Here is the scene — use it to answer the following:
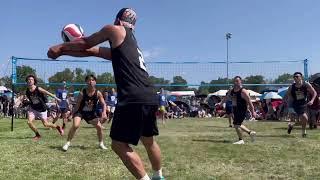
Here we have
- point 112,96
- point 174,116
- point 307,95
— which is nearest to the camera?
point 307,95

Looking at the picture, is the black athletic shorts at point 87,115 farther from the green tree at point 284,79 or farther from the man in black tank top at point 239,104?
the green tree at point 284,79

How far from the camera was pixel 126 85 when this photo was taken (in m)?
5.71

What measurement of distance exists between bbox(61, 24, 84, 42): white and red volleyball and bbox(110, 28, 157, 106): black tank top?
918 mm

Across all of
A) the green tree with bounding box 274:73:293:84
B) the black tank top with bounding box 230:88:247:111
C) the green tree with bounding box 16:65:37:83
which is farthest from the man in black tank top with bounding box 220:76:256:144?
the green tree with bounding box 274:73:293:84

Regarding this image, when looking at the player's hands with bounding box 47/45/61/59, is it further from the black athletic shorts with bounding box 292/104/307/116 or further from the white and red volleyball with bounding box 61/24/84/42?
the black athletic shorts with bounding box 292/104/307/116

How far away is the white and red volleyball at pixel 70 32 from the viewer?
6.41 m

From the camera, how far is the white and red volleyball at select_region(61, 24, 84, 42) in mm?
6409

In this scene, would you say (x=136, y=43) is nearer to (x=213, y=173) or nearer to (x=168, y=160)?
(x=213, y=173)

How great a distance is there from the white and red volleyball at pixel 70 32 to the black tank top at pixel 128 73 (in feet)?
3.01

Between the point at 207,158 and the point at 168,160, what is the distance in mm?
829

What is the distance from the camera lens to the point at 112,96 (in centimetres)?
2369

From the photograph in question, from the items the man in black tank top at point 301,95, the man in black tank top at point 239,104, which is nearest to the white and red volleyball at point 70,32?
the man in black tank top at point 239,104

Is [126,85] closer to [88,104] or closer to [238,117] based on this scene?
[88,104]

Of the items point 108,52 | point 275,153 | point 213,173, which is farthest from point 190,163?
point 108,52
